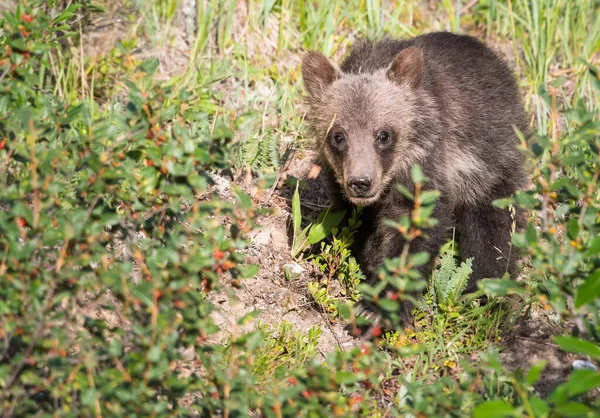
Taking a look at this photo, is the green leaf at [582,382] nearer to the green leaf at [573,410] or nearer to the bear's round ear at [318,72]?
the green leaf at [573,410]

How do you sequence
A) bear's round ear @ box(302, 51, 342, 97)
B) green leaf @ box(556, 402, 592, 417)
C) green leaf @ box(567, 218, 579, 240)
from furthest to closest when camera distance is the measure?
bear's round ear @ box(302, 51, 342, 97), green leaf @ box(567, 218, 579, 240), green leaf @ box(556, 402, 592, 417)

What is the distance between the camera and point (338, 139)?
4.98 m

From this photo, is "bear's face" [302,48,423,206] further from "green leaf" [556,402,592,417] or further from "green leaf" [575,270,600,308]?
"green leaf" [556,402,592,417]

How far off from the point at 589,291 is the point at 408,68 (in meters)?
2.35

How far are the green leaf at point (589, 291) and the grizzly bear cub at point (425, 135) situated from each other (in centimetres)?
180

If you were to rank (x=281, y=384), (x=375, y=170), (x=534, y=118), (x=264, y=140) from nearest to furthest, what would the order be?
(x=281, y=384), (x=375, y=170), (x=264, y=140), (x=534, y=118)

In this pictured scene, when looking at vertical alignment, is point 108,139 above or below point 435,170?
above

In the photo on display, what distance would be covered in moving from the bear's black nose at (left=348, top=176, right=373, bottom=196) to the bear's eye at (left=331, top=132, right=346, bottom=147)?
1.28 feet

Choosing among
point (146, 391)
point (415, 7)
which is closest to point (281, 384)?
point (146, 391)

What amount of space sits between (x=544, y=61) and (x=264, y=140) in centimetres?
262

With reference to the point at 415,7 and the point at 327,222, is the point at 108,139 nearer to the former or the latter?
the point at 327,222

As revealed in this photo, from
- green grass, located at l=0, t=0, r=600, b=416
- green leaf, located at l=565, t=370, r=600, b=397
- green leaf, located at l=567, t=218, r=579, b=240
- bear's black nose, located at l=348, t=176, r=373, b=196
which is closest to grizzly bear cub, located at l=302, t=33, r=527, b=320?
bear's black nose, located at l=348, t=176, r=373, b=196

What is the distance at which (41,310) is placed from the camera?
2850mm

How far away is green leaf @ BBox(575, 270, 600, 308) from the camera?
291cm
